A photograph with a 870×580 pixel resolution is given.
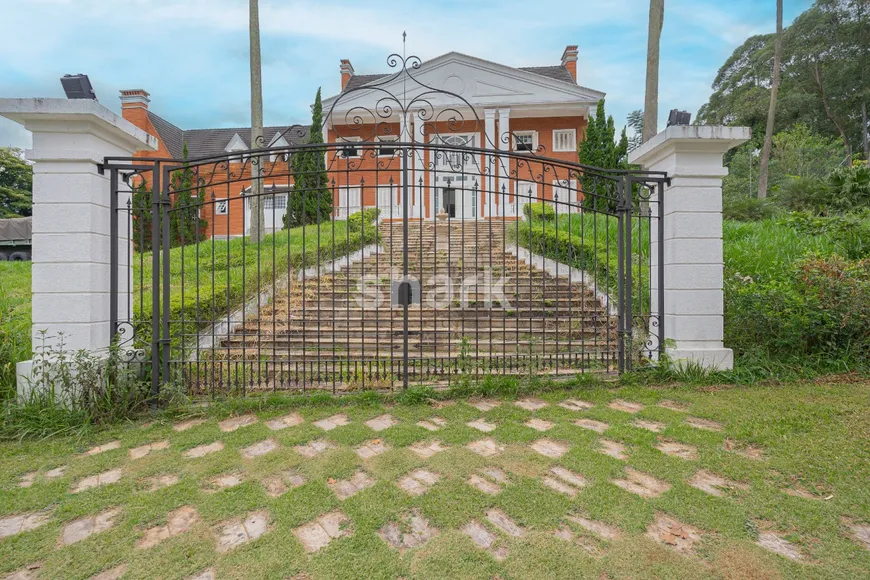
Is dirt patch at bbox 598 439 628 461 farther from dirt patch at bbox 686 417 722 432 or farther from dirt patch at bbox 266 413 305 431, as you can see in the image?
dirt patch at bbox 266 413 305 431

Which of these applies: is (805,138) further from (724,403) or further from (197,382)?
(197,382)

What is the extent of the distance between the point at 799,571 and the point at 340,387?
3394 mm

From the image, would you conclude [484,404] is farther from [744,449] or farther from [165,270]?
[165,270]

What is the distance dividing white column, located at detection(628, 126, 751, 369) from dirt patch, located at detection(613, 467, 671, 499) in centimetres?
214

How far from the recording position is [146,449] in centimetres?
311


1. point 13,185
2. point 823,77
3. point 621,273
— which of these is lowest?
point 621,273

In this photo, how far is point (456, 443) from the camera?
9.90ft

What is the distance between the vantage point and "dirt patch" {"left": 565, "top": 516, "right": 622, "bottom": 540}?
2.00 metres

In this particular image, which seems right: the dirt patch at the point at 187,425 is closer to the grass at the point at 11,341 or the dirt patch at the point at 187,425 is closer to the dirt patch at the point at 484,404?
the grass at the point at 11,341

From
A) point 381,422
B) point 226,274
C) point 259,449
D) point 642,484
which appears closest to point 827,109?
point 226,274

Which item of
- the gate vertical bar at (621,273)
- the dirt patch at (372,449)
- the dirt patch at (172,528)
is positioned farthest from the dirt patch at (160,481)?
the gate vertical bar at (621,273)

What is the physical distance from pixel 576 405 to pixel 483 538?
210cm

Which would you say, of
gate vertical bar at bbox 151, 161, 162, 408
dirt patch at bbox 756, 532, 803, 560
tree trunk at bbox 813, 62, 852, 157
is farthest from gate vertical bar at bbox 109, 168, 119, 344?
tree trunk at bbox 813, 62, 852, 157

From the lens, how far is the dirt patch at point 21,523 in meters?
2.16
